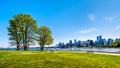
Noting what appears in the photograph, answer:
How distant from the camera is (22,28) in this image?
68.6 metres

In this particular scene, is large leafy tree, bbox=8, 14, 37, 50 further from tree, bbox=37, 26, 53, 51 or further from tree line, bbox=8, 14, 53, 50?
tree, bbox=37, 26, 53, 51

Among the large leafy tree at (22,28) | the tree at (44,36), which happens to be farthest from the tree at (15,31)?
the tree at (44,36)

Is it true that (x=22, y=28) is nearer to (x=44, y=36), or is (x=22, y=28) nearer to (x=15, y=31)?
(x=15, y=31)

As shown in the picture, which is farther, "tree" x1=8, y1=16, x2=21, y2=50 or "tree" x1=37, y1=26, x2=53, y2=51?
"tree" x1=37, y1=26, x2=53, y2=51

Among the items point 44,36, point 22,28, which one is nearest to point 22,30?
point 22,28

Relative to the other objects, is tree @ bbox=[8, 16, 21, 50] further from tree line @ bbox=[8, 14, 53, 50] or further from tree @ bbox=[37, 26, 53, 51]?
tree @ bbox=[37, 26, 53, 51]

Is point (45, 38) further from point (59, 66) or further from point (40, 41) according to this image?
point (59, 66)

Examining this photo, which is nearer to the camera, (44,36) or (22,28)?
(22,28)

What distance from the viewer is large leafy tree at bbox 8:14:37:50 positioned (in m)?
68.4

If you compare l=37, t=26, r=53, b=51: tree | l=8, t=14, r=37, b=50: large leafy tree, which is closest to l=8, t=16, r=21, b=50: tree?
l=8, t=14, r=37, b=50: large leafy tree

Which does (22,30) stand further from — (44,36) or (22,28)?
(44,36)

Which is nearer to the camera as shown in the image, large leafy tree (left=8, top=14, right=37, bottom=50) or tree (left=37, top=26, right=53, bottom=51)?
large leafy tree (left=8, top=14, right=37, bottom=50)

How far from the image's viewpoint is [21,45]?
70.4m

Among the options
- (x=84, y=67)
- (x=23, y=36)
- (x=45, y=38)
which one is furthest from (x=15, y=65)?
(x=45, y=38)
